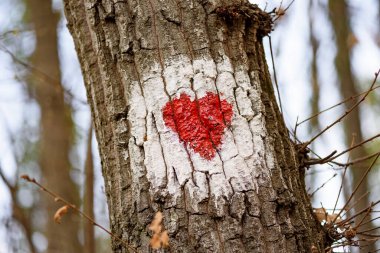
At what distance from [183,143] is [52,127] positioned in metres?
4.01

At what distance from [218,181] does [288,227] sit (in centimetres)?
24

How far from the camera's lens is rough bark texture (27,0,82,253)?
485 cm

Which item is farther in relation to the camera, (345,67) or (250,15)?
(345,67)

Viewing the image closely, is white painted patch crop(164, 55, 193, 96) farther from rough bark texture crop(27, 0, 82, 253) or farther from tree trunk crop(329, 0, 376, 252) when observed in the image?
tree trunk crop(329, 0, 376, 252)

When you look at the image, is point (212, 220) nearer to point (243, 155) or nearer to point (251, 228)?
point (251, 228)

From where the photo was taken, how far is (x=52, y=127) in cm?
538

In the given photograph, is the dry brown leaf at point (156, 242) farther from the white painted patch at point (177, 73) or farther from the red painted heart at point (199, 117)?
the white painted patch at point (177, 73)

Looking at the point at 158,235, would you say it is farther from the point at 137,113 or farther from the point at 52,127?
the point at 52,127

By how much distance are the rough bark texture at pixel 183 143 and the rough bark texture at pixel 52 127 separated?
10.1ft

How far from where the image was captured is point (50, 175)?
5148 millimetres

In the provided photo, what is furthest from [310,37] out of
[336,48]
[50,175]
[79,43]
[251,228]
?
[251,228]

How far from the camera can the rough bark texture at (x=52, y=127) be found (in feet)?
15.9

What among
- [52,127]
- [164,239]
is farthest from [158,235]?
[52,127]

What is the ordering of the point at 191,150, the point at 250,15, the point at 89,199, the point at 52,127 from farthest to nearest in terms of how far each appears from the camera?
the point at 52,127 < the point at 89,199 < the point at 250,15 < the point at 191,150
